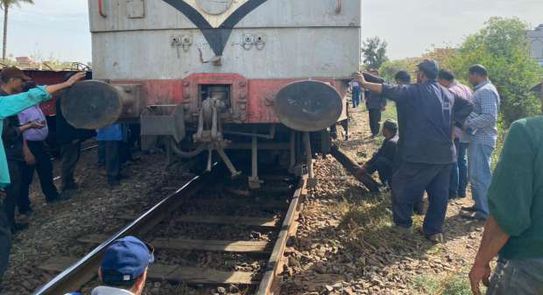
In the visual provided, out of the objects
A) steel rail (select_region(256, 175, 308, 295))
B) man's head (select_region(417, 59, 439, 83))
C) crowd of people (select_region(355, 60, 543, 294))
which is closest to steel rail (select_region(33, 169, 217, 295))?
steel rail (select_region(256, 175, 308, 295))

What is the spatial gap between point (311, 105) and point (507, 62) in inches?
518

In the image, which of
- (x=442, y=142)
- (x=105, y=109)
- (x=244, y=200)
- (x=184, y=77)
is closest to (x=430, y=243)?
(x=442, y=142)

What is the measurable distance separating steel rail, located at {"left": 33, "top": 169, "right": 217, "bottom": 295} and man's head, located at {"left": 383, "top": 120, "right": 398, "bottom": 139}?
243 centimetres

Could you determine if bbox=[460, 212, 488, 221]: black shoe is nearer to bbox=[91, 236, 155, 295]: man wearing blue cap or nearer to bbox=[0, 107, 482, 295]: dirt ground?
bbox=[0, 107, 482, 295]: dirt ground

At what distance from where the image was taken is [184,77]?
16.9 feet

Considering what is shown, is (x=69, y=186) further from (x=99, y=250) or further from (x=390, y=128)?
(x=390, y=128)

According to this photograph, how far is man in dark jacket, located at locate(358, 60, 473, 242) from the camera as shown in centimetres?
512

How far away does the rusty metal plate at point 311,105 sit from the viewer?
15.1 feet

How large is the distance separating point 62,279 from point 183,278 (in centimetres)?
90

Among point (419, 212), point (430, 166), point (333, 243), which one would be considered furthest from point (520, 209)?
point (419, 212)

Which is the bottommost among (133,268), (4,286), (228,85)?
(4,286)

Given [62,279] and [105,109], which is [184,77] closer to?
[105,109]

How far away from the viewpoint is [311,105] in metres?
4.64

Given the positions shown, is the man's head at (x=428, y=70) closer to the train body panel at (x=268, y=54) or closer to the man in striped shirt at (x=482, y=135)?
the train body panel at (x=268, y=54)
